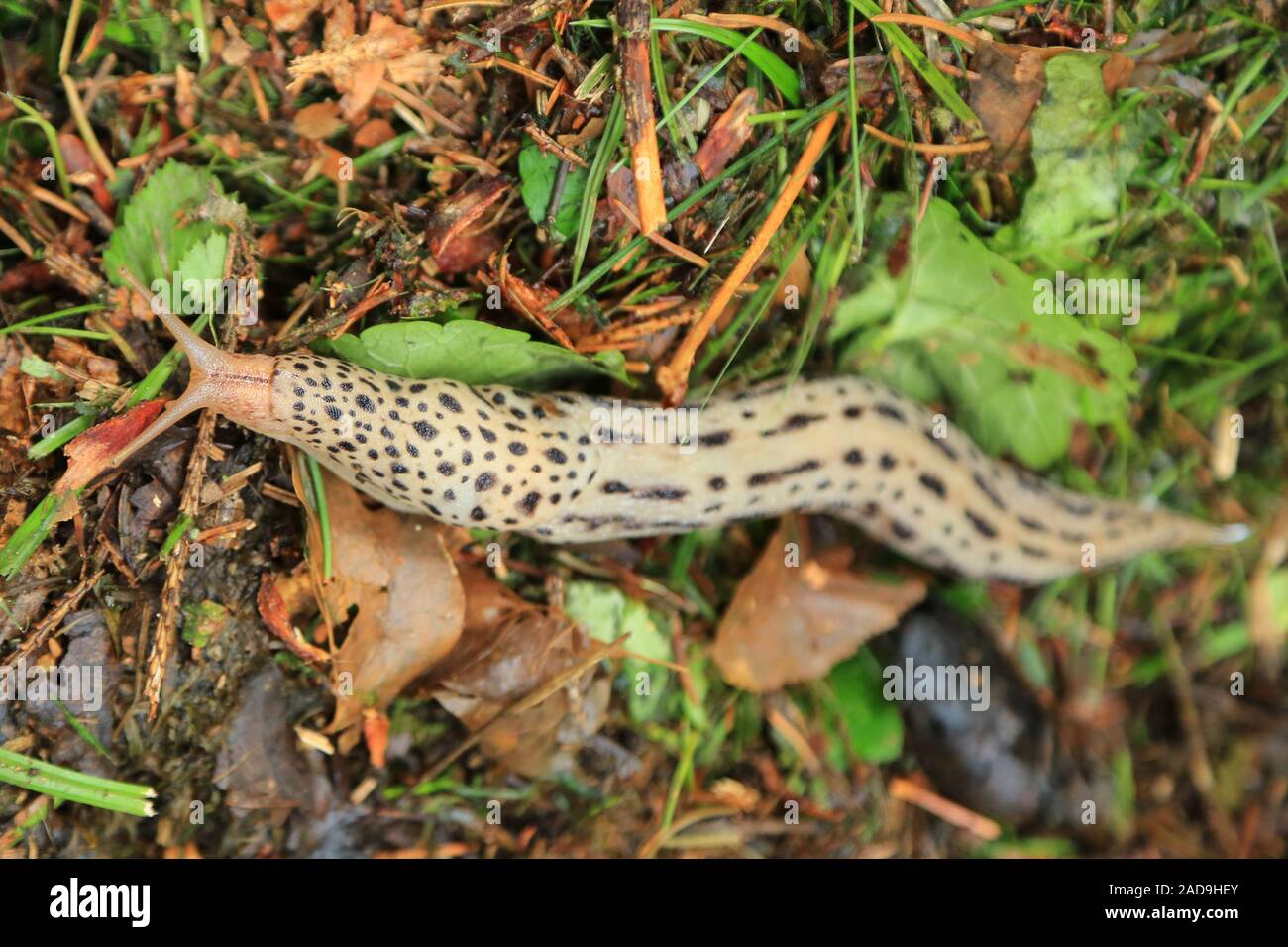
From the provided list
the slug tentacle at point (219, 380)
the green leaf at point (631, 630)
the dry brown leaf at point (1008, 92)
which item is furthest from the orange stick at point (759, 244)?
the slug tentacle at point (219, 380)

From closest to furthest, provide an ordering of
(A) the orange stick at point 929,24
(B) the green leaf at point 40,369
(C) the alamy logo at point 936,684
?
1. (B) the green leaf at point 40,369
2. (A) the orange stick at point 929,24
3. (C) the alamy logo at point 936,684

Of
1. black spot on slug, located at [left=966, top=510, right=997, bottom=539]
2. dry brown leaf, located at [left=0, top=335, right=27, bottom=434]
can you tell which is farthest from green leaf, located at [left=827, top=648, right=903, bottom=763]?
dry brown leaf, located at [left=0, top=335, right=27, bottom=434]

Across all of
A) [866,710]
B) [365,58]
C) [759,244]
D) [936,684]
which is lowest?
[866,710]

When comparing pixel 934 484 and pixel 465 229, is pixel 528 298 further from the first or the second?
pixel 934 484

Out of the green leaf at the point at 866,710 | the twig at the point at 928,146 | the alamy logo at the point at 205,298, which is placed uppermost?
the twig at the point at 928,146

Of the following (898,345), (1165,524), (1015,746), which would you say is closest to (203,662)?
(898,345)
